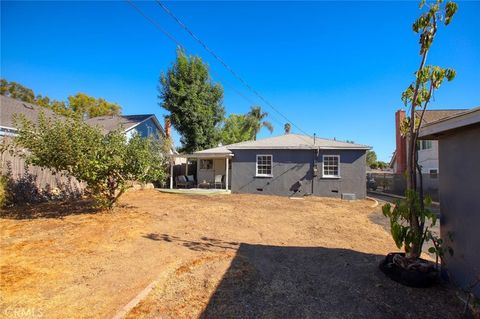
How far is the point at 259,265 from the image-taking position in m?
4.87

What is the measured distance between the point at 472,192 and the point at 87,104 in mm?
40645

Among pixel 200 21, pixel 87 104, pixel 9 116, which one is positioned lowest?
pixel 9 116

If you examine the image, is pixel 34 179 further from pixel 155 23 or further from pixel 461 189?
pixel 461 189

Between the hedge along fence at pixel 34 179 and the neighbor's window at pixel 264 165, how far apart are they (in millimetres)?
10066

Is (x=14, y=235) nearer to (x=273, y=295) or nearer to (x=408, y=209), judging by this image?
(x=273, y=295)

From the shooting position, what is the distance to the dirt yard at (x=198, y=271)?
→ 337 centimetres

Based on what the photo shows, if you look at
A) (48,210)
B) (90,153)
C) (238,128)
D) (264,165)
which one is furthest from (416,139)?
(238,128)

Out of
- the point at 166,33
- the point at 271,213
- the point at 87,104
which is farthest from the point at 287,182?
the point at 87,104

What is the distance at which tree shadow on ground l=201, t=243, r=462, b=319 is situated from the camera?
3.35 metres

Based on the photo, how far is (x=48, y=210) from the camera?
30.0 feet

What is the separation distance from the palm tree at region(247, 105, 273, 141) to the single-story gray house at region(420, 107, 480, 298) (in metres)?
36.7

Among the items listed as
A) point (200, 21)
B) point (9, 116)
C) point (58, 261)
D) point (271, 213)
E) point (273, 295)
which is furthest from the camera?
point (9, 116)

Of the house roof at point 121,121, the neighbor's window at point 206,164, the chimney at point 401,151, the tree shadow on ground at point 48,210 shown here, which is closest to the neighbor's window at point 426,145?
the chimney at point 401,151

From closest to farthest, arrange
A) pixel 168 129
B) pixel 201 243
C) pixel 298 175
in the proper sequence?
pixel 201 243 < pixel 298 175 < pixel 168 129
